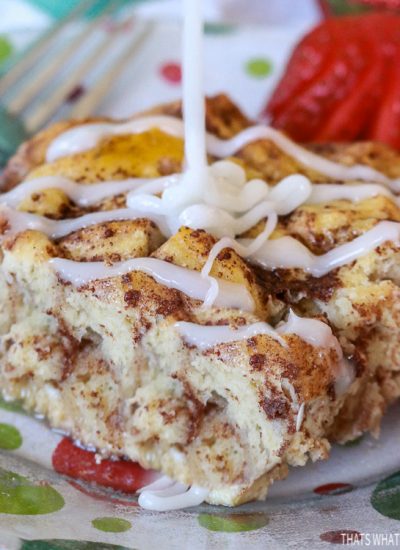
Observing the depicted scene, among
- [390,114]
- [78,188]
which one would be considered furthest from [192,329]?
[390,114]

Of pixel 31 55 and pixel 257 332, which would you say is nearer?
pixel 257 332

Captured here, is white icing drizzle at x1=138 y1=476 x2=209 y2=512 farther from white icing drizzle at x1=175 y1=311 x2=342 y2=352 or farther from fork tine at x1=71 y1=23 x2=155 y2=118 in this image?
fork tine at x1=71 y1=23 x2=155 y2=118

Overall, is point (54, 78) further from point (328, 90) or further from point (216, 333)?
point (216, 333)

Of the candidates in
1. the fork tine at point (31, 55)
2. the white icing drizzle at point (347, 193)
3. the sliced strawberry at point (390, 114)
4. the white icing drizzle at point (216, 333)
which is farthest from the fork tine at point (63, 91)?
the white icing drizzle at point (216, 333)

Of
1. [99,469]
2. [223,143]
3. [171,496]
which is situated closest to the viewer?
[171,496]

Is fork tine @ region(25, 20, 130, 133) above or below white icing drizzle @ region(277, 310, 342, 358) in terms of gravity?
above

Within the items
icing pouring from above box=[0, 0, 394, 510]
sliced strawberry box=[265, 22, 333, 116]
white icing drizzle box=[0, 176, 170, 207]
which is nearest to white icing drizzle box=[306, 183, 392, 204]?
icing pouring from above box=[0, 0, 394, 510]
